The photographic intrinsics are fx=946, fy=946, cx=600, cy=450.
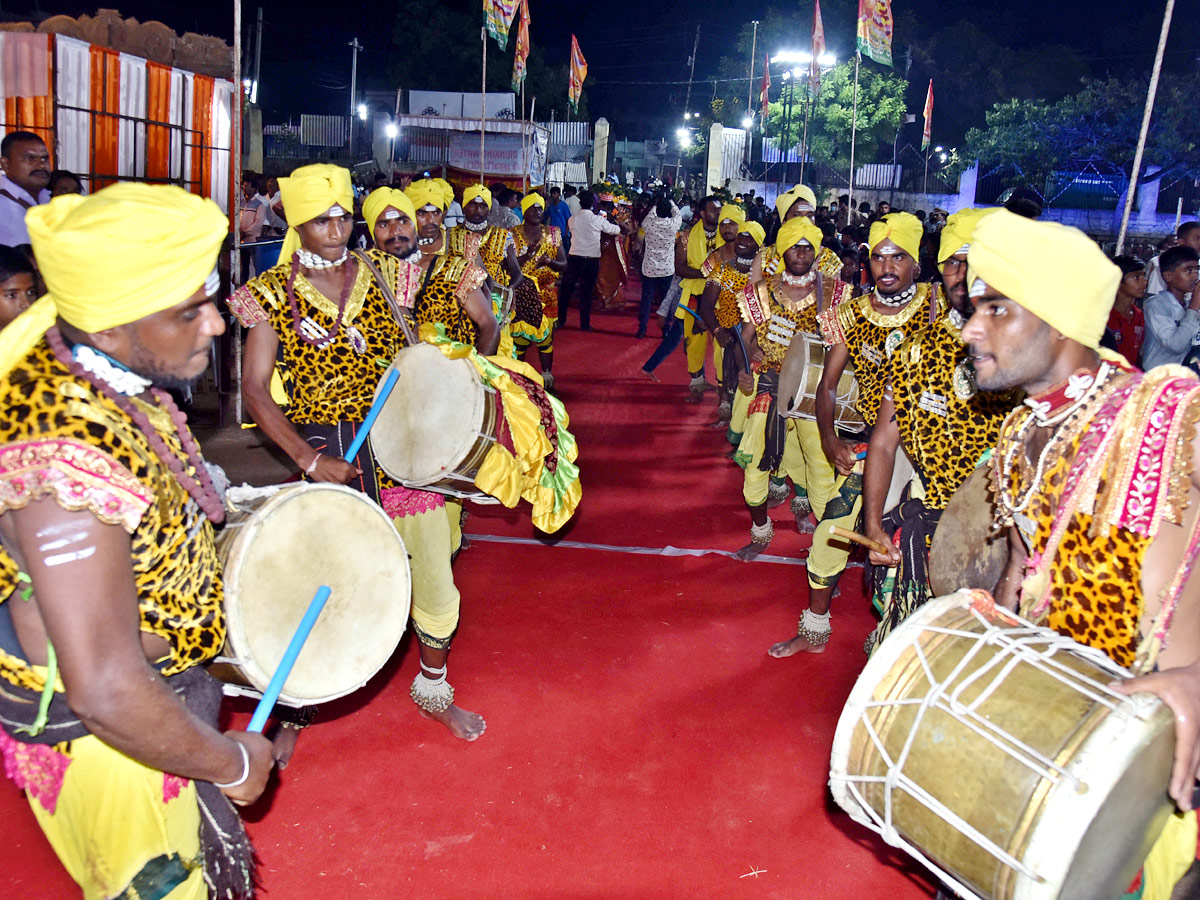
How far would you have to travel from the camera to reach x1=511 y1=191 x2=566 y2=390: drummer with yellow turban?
30.1 feet

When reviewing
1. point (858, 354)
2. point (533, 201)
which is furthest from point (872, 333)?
point (533, 201)

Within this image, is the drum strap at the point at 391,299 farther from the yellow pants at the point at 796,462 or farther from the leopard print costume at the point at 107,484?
the yellow pants at the point at 796,462

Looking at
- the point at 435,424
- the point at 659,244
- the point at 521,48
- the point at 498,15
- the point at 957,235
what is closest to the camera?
the point at 435,424

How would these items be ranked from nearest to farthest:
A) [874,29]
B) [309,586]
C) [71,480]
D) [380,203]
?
1. [71,480]
2. [309,586]
3. [380,203]
4. [874,29]

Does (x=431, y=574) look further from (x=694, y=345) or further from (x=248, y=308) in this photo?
(x=694, y=345)

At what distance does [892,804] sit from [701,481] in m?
5.32

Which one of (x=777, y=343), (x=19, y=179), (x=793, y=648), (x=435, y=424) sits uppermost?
(x=19, y=179)

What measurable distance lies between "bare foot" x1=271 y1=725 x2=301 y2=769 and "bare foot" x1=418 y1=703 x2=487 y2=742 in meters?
0.52

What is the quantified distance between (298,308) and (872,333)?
2.52 m

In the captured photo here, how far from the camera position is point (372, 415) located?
3.43 m

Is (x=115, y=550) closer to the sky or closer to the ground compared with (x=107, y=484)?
closer to the ground

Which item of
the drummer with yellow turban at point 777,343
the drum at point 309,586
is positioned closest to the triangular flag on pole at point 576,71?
the drummer with yellow turban at point 777,343

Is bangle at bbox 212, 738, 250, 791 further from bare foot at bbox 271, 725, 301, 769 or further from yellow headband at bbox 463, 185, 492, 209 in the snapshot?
yellow headband at bbox 463, 185, 492, 209

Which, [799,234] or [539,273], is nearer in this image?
[799,234]
